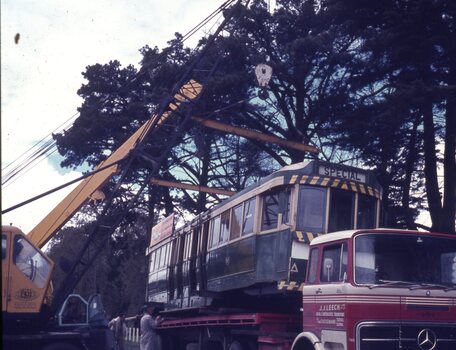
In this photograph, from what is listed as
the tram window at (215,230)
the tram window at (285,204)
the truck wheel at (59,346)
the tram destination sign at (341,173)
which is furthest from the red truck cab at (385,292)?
the tram window at (215,230)

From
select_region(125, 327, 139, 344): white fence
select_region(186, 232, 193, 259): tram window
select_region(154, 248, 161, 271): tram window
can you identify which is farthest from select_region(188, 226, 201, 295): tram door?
select_region(125, 327, 139, 344): white fence

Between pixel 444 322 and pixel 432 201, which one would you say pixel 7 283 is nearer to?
pixel 444 322

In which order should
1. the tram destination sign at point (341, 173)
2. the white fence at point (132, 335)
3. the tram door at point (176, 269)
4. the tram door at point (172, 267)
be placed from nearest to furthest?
1. the tram destination sign at point (341, 173)
2. the tram door at point (176, 269)
3. the tram door at point (172, 267)
4. the white fence at point (132, 335)

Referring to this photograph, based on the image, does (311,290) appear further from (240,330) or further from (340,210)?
(240,330)

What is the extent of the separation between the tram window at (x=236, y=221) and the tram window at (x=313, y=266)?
340 centimetres

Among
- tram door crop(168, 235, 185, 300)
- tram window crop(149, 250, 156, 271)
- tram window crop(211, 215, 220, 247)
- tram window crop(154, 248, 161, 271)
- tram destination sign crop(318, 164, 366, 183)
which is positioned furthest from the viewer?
tram window crop(149, 250, 156, 271)

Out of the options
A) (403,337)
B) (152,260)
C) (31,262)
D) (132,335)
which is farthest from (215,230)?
(132,335)

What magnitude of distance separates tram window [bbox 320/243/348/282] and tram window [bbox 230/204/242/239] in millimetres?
3911

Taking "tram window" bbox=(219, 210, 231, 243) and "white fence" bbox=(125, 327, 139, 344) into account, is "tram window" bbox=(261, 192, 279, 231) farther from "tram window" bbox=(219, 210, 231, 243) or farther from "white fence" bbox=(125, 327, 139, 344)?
"white fence" bbox=(125, 327, 139, 344)

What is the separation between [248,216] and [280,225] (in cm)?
151

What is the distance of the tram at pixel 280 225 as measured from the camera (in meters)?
11.8

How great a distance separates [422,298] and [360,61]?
14043 millimetres

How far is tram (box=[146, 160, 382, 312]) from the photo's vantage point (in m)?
11.8

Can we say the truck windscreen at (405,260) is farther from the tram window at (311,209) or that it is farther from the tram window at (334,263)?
the tram window at (311,209)
